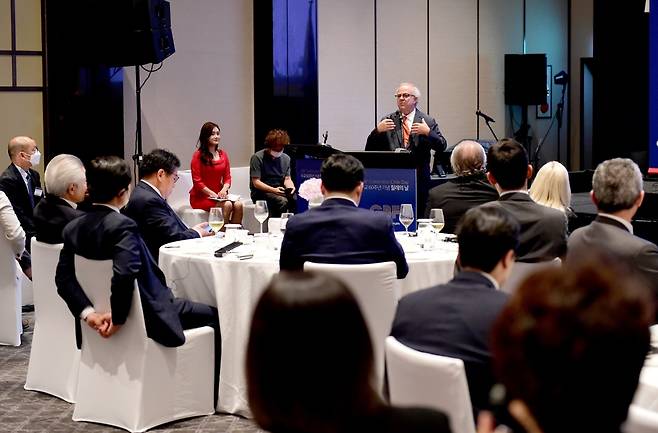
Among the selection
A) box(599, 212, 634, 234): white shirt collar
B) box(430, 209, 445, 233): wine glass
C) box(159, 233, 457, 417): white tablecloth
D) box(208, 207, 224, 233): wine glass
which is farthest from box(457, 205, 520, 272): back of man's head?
box(208, 207, 224, 233): wine glass

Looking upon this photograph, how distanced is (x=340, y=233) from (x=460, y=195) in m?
1.42

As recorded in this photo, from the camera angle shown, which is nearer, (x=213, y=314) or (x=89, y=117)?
(x=213, y=314)

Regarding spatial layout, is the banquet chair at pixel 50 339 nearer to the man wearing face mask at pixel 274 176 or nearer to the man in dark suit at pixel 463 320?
the man in dark suit at pixel 463 320

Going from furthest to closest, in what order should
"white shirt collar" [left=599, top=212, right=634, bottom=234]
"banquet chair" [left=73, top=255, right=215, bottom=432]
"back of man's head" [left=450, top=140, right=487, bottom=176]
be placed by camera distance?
"back of man's head" [left=450, top=140, right=487, bottom=176]
"banquet chair" [left=73, top=255, right=215, bottom=432]
"white shirt collar" [left=599, top=212, right=634, bottom=234]

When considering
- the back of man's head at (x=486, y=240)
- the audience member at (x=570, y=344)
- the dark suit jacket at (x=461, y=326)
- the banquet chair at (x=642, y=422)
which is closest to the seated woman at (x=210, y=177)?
the back of man's head at (x=486, y=240)

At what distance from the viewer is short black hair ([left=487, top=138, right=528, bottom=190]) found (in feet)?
14.5

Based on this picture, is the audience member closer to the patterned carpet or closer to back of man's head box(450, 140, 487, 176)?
the patterned carpet

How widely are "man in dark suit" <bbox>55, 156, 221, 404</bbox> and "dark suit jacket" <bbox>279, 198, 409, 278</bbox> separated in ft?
2.19

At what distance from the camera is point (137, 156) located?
8.96m

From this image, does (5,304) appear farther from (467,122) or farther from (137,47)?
(467,122)

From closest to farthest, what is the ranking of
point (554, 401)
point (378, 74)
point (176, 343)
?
point (554, 401) < point (176, 343) < point (378, 74)

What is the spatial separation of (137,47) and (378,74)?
12.5 ft

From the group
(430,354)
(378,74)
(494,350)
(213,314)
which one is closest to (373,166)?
(213,314)

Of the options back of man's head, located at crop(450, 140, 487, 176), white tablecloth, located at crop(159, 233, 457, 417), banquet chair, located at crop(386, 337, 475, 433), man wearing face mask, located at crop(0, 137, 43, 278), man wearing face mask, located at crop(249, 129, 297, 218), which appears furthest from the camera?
man wearing face mask, located at crop(249, 129, 297, 218)
